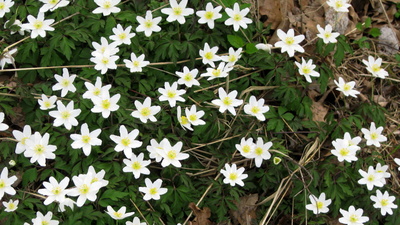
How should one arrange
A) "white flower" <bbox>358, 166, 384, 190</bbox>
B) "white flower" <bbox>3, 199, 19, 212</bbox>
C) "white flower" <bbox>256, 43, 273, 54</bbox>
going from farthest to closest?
"white flower" <bbox>256, 43, 273, 54</bbox> → "white flower" <bbox>358, 166, 384, 190</bbox> → "white flower" <bbox>3, 199, 19, 212</bbox>

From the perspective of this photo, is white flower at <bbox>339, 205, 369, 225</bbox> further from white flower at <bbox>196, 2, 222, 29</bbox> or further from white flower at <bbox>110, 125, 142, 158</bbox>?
white flower at <bbox>196, 2, 222, 29</bbox>

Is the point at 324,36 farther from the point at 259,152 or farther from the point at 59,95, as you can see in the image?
the point at 59,95

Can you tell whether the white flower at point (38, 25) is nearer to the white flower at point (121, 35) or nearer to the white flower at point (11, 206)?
the white flower at point (121, 35)

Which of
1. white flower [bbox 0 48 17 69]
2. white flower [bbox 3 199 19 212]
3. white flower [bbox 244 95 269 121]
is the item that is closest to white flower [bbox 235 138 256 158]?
white flower [bbox 244 95 269 121]

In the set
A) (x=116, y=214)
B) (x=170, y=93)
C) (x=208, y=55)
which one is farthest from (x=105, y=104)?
(x=208, y=55)

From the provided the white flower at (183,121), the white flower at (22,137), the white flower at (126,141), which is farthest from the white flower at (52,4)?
the white flower at (183,121)

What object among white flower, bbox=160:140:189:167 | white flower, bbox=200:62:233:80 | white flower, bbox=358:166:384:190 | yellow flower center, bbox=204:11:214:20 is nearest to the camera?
white flower, bbox=160:140:189:167

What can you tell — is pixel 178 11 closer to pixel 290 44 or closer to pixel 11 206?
pixel 290 44
